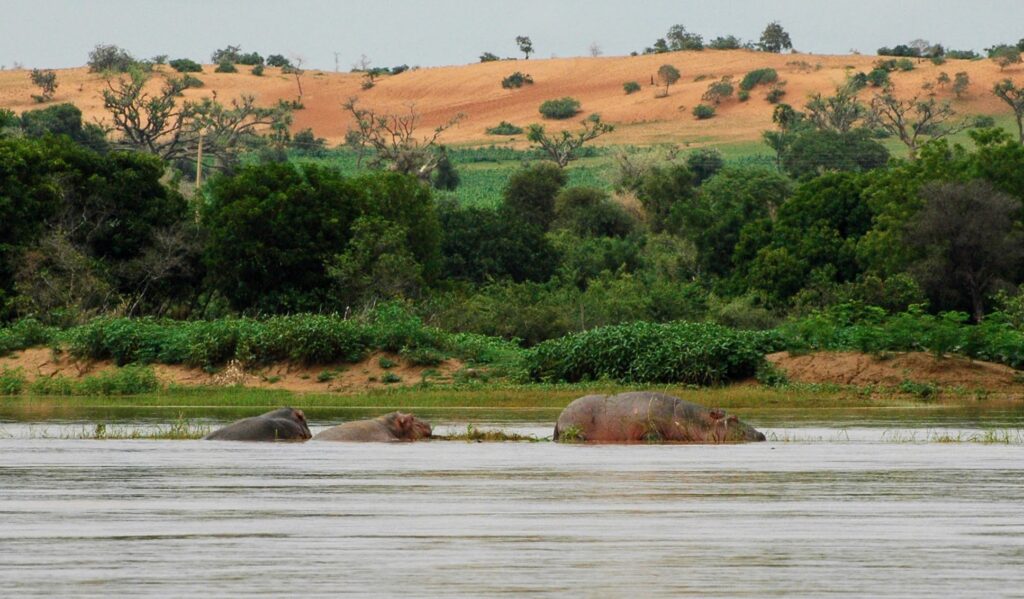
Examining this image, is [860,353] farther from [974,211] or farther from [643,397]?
[643,397]

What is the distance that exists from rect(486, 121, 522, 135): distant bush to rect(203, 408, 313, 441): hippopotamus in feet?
416

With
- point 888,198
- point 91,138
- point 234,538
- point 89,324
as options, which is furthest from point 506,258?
point 234,538

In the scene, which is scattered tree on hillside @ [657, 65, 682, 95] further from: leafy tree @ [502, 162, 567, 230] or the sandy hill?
leafy tree @ [502, 162, 567, 230]

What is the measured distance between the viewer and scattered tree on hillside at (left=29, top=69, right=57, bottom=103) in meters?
156

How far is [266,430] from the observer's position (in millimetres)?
24922

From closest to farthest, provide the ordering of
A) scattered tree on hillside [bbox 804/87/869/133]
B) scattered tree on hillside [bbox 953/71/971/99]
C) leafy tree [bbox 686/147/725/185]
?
1. leafy tree [bbox 686/147/725/185]
2. scattered tree on hillside [bbox 804/87/869/133]
3. scattered tree on hillside [bbox 953/71/971/99]

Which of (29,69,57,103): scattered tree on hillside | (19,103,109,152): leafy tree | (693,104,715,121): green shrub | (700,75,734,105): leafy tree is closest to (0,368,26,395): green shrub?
(19,103,109,152): leafy tree

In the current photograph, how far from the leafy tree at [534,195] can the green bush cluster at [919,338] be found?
46.1 m

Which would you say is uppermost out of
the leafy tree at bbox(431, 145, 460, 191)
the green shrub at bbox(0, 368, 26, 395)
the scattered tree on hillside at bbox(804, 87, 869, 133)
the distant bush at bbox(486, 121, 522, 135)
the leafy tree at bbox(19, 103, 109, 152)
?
the leafy tree at bbox(19, 103, 109, 152)

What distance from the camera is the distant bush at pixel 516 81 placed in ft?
560

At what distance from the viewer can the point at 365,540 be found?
11.5 metres

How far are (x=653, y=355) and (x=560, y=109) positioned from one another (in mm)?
114364

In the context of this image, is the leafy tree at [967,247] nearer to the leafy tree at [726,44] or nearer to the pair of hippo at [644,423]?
the pair of hippo at [644,423]

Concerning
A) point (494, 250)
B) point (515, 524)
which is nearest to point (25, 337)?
point (494, 250)
